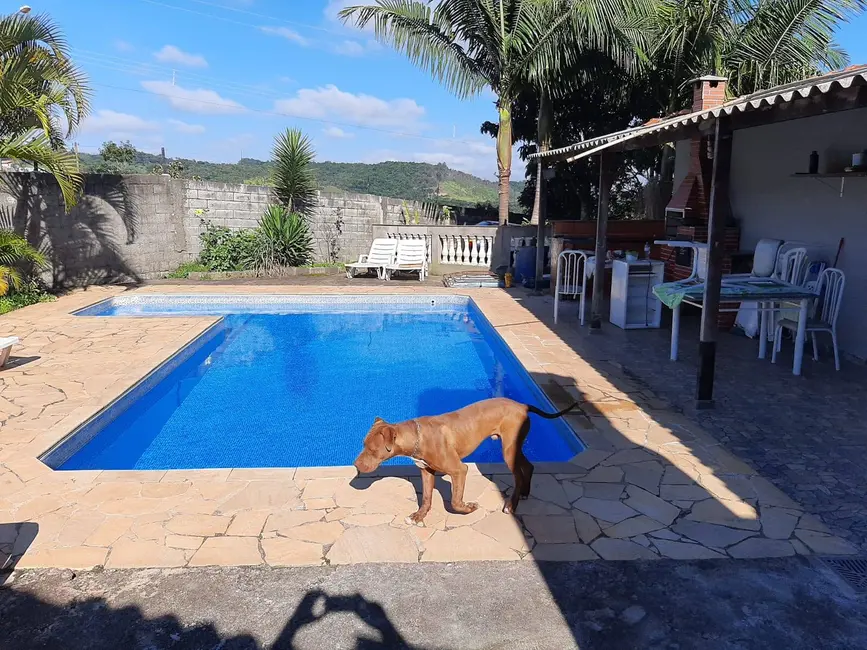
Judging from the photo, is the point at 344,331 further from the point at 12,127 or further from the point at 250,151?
the point at 250,151

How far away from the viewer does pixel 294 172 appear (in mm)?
14359

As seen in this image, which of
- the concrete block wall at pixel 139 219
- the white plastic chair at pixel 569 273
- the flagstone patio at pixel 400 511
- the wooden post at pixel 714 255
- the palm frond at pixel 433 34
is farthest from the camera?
the palm frond at pixel 433 34

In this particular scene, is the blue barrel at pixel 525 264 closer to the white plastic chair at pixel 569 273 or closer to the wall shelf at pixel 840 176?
the white plastic chair at pixel 569 273

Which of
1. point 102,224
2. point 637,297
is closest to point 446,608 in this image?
point 637,297

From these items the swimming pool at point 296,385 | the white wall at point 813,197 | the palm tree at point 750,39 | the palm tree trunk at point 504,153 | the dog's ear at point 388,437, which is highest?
the palm tree at point 750,39

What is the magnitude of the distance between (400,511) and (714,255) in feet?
10.5

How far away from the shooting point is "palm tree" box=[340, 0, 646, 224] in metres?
12.5

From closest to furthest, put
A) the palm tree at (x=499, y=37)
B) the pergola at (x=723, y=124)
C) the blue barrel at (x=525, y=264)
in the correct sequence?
the pergola at (x=723, y=124)
the palm tree at (x=499, y=37)
the blue barrel at (x=525, y=264)

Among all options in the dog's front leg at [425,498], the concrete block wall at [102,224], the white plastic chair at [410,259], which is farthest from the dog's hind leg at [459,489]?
the concrete block wall at [102,224]

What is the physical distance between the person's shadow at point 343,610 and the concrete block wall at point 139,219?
34.5ft

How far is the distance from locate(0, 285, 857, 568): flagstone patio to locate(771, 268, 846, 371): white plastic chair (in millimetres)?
2079

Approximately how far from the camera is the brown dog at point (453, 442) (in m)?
3.11

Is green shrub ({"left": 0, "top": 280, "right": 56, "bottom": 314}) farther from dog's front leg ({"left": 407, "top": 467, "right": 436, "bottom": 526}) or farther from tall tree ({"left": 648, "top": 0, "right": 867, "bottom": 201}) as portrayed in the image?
tall tree ({"left": 648, "top": 0, "right": 867, "bottom": 201})

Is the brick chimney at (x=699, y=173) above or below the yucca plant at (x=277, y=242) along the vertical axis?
above
